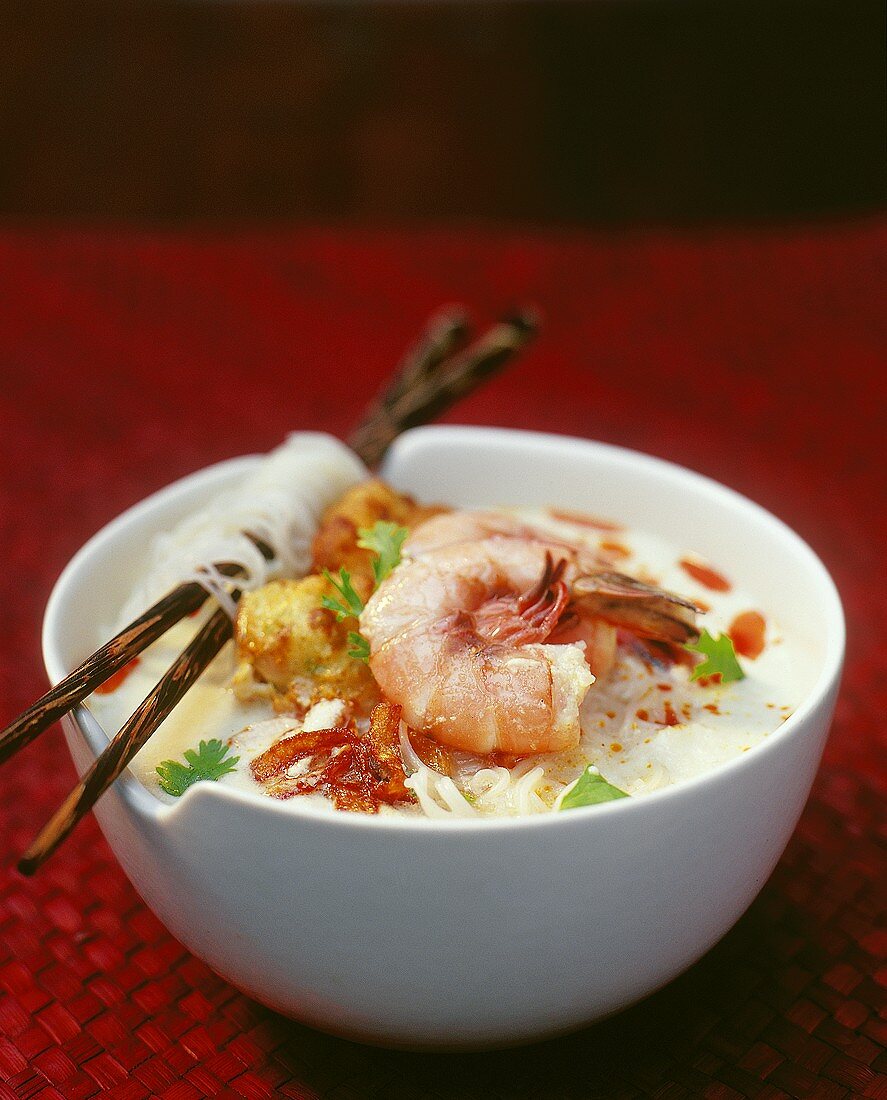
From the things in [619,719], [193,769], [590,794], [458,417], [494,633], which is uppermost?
[193,769]

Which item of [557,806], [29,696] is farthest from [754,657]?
[29,696]

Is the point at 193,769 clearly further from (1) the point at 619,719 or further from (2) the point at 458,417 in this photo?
(2) the point at 458,417

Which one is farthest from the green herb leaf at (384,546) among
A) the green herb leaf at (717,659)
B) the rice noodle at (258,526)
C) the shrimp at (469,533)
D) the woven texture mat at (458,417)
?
the woven texture mat at (458,417)

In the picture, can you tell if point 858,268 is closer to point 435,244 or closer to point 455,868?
point 435,244

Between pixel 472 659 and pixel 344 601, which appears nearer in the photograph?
pixel 472 659

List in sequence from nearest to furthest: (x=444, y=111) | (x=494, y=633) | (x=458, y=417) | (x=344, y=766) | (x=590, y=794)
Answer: (x=590, y=794) → (x=344, y=766) → (x=494, y=633) → (x=458, y=417) → (x=444, y=111)

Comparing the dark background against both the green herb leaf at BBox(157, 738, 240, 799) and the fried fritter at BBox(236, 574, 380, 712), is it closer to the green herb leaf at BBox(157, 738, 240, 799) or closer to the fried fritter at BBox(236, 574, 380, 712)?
the fried fritter at BBox(236, 574, 380, 712)

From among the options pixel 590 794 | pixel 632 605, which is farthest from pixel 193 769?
pixel 632 605

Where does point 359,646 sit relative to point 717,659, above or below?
above
